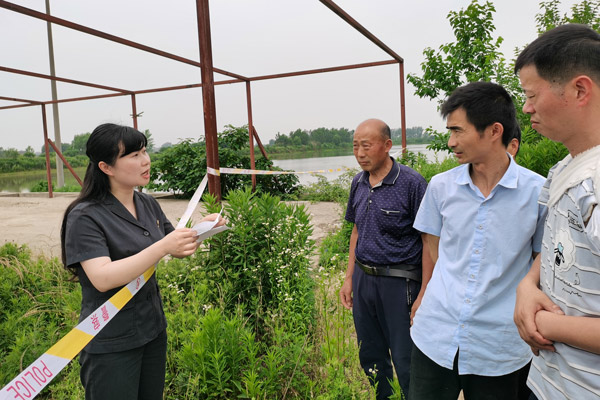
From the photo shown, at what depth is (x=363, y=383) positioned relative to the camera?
282cm

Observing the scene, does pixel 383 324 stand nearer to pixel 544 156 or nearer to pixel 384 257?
pixel 384 257

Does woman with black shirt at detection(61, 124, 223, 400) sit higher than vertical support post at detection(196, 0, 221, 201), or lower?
lower

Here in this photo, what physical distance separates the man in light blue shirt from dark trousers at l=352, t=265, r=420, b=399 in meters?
0.65

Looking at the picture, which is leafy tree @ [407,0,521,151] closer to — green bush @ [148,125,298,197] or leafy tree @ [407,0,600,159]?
leafy tree @ [407,0,600,159]

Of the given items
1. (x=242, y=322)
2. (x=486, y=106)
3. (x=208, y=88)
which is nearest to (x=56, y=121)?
(x=208, y=88)

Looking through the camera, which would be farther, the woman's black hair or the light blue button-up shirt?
the woman's black hair

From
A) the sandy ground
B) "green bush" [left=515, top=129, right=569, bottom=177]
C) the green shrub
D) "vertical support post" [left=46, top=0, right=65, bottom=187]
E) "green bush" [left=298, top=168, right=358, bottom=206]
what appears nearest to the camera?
the green shrub

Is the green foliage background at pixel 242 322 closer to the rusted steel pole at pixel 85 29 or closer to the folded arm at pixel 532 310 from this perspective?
the folded arm at pixel 532 310

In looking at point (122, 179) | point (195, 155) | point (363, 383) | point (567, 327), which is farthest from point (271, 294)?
point (195, 155)

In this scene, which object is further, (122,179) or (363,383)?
(363,383)

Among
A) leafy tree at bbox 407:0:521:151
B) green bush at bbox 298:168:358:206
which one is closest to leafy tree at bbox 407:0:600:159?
leafy tree at bbox 407:0:521:151

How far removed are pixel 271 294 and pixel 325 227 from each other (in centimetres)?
413

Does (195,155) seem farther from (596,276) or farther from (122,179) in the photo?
(596,276)

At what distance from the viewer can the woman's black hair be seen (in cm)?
190
